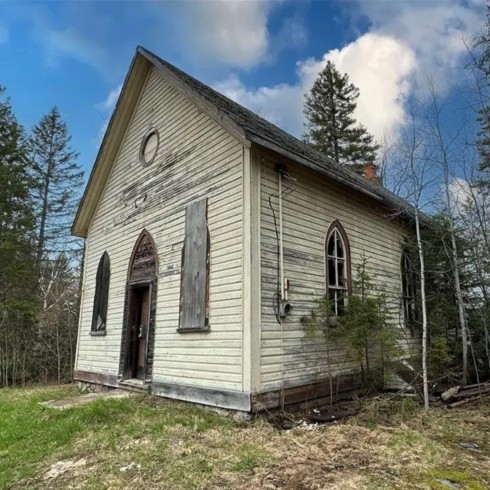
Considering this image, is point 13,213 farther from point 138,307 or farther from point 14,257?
point 138,307

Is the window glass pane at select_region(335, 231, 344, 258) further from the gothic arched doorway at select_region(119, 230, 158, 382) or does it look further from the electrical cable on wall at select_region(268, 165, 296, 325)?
the gothic arched doorway at select_region(119, 230, 158, 382)

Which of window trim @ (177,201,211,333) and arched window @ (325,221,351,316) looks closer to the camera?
window trim @ (177,201,211,333)

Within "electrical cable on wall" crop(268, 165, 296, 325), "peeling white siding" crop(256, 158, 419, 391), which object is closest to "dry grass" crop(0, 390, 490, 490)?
"peeling white siding" crop(256, 158, 419, 391)

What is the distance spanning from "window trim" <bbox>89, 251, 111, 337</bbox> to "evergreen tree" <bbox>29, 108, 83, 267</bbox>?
11.6 meters

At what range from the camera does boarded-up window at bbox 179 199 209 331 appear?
7.43 m

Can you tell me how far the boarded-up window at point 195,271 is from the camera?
292 inches

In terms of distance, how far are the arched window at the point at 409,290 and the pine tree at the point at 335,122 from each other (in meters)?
18.2

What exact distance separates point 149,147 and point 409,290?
26.4ft

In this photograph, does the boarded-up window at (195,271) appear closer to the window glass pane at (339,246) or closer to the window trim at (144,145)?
the window trim at (144,145)

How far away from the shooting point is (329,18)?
39.8 feet

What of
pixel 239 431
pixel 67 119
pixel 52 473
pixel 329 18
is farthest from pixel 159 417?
pixel 67 119

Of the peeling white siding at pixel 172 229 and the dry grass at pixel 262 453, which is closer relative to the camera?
the dry grass at pixel 262 453

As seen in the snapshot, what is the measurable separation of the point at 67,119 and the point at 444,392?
2555 cm

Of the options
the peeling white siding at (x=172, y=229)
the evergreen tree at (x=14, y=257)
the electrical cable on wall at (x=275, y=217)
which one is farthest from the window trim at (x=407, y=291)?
the evergreen tree at (x=14, y=257)
